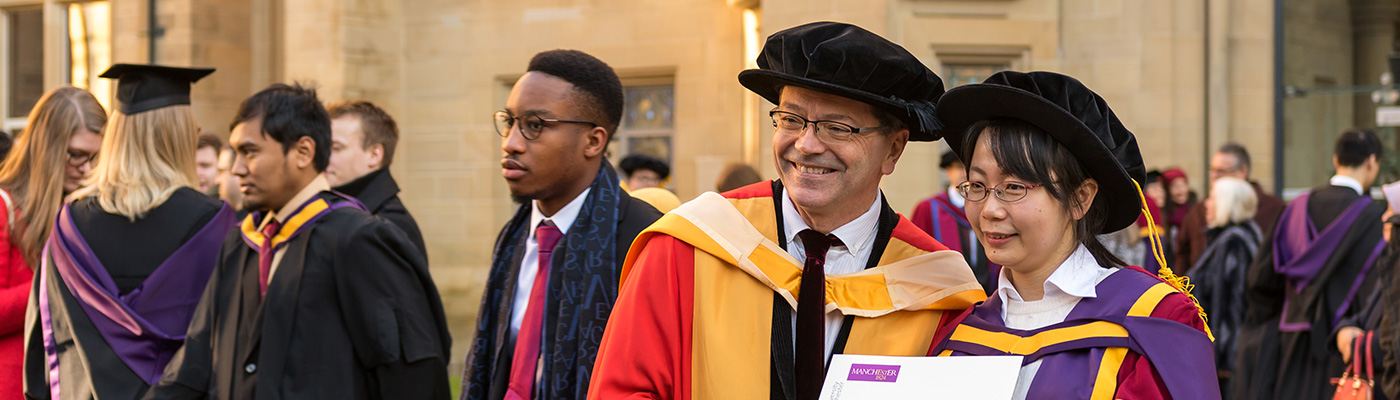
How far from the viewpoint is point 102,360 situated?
404 centimetres

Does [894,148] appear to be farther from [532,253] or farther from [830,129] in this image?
[532,253]

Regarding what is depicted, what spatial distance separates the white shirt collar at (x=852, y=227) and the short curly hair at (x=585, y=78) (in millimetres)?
762

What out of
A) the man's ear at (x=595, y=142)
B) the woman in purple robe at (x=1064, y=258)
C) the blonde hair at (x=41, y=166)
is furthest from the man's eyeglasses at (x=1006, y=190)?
the blonde hair at (x=41, y=166)

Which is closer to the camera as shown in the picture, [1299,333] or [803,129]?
[803,129]

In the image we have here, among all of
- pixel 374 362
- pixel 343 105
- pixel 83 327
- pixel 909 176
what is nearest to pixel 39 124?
pixel 83 327

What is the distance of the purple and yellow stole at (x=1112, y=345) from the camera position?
7.47 ft

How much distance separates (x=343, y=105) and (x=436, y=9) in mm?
5983

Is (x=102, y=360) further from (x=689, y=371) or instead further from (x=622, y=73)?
(x=622, y=73)

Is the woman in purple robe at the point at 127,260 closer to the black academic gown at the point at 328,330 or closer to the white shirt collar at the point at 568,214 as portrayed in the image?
the black academic gown at the point at 328,330

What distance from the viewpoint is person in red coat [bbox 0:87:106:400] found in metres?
4.30

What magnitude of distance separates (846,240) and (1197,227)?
Answer: 6.56 m

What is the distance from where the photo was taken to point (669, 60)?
34.6ft

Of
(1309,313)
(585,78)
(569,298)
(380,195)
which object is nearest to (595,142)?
(585,78)

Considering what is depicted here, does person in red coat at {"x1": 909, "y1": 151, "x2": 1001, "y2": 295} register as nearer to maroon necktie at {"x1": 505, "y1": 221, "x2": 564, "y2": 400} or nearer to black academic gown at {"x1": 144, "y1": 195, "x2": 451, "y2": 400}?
black academic gown at {"x1": 144, "y1": 195, "x2": 451, "y2": 400}
